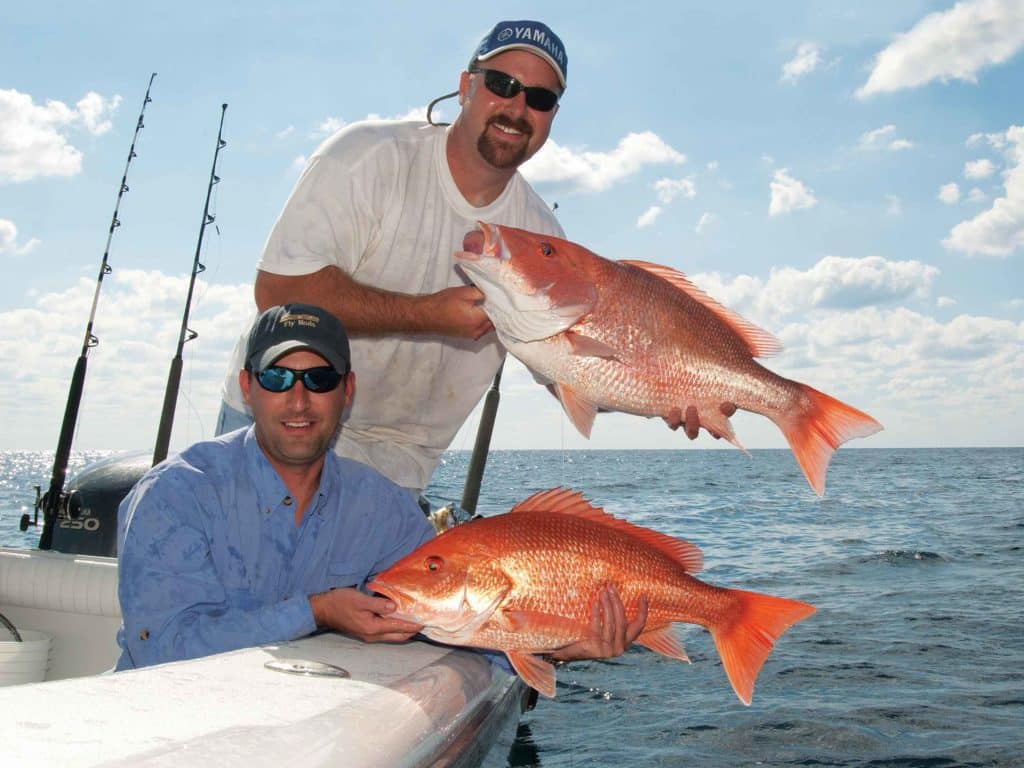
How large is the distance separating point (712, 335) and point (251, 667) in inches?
71.3

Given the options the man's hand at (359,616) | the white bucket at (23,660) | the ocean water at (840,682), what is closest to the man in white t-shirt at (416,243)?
the man's hand at (359,616)

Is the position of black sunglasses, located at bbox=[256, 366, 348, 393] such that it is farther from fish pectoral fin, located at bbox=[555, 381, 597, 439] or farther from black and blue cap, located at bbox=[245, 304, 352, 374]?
fish pectoral fin, located at bbox=[555, 381, 597, 439]

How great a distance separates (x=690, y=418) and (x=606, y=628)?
75 cm

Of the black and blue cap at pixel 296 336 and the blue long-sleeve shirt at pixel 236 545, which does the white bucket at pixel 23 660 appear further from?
the black and blue cap at pixel 296 336

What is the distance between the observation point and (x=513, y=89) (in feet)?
12.6

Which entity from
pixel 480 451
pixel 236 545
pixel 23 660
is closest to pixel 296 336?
pixel 236 545

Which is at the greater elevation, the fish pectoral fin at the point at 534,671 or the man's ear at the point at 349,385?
the man's ear at the point at 349,385

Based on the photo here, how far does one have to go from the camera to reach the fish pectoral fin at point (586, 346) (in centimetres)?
307

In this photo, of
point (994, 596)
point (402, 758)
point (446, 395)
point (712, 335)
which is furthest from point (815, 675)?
point (402, 758)

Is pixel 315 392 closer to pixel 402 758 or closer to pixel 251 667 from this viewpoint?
pixel 251 667

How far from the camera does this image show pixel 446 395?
476 centimetres

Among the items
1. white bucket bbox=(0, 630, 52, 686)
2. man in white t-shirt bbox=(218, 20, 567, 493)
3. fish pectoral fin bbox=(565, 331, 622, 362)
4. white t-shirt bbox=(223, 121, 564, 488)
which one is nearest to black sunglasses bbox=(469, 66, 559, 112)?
man in white t-shirt bbox=(218, 20, 567, 493)

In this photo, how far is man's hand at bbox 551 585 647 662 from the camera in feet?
10.3

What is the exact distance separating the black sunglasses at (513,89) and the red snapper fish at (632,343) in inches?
36.4
